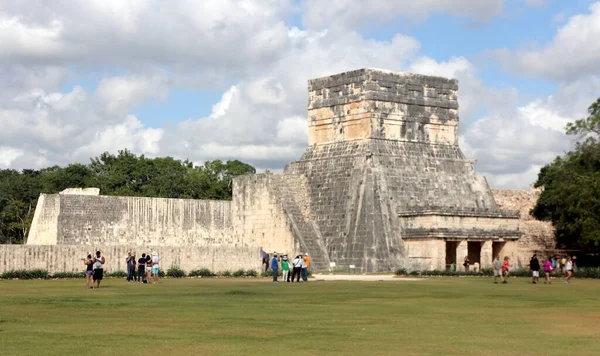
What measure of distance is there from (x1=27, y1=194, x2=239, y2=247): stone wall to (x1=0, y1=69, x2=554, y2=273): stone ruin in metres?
0.04

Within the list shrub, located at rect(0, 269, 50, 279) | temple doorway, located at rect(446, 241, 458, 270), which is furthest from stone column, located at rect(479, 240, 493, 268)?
shrub, located at rect(0, 269, 50, 279)

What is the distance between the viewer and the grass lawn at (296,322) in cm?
1416

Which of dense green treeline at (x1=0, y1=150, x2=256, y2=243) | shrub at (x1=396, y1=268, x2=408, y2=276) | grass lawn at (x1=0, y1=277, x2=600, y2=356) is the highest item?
dense green treeline at (x1=0, y1=150, x2=256, y2=243)

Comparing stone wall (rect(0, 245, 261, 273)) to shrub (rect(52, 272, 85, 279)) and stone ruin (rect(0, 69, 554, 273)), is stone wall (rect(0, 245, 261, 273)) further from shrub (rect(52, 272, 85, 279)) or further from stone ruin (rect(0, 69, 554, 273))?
shrub (rect(52, 272, 85, 279))

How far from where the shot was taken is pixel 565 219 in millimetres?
48156

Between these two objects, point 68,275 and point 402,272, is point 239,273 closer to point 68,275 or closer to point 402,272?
point 402,272

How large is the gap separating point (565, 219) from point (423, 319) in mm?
31095

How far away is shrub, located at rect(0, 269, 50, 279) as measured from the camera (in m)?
35.0

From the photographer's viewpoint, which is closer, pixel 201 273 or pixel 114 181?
pixel 201 273

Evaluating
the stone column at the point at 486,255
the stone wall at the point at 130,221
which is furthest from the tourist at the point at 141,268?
the stone column at the point at 486,255

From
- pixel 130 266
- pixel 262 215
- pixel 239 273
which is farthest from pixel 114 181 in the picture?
pixel 130 266

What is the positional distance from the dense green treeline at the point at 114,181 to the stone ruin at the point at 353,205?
15.6 m

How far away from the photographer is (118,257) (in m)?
37.6

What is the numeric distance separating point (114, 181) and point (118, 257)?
31.0 metres
